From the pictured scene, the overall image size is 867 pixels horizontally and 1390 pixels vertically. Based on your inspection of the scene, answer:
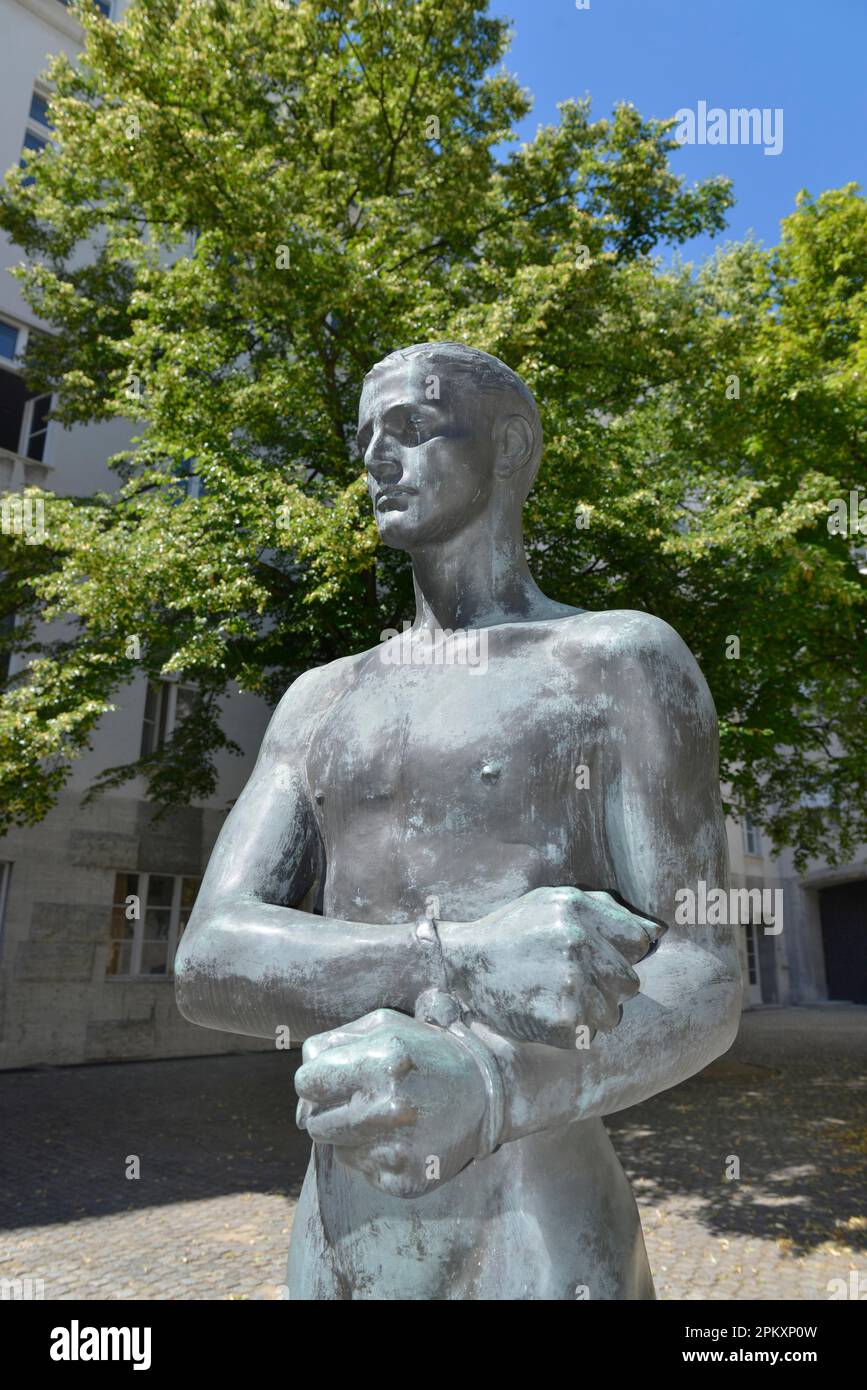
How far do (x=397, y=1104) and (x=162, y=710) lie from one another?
16.5 m

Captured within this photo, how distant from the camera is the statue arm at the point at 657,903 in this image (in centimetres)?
122

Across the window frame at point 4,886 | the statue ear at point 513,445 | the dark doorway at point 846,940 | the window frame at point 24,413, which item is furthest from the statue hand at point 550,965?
the dark doorway at point 846,940

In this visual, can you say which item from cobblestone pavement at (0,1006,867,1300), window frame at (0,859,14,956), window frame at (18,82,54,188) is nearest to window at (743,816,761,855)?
cobblestone pavement at (0,1006,867,1300)

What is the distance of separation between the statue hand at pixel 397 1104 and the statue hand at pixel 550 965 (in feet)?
0.31

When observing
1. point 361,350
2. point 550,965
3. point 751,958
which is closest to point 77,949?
point 361,350

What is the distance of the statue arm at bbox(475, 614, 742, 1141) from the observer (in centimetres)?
122

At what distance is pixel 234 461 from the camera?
962 centimetres

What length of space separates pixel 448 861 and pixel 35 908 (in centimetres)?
1454

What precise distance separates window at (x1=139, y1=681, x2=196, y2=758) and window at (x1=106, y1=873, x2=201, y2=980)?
228 centimetres

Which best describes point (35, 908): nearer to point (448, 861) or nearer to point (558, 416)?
point (558, 416)

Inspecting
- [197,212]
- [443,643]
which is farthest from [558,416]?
[443,643]

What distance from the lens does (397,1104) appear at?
1.07 metres

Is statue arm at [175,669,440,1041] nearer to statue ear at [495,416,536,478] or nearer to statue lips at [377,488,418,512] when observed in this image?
statue lips at [377,488,418,512]

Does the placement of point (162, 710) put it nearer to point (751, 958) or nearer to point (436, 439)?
point (436, 439)
